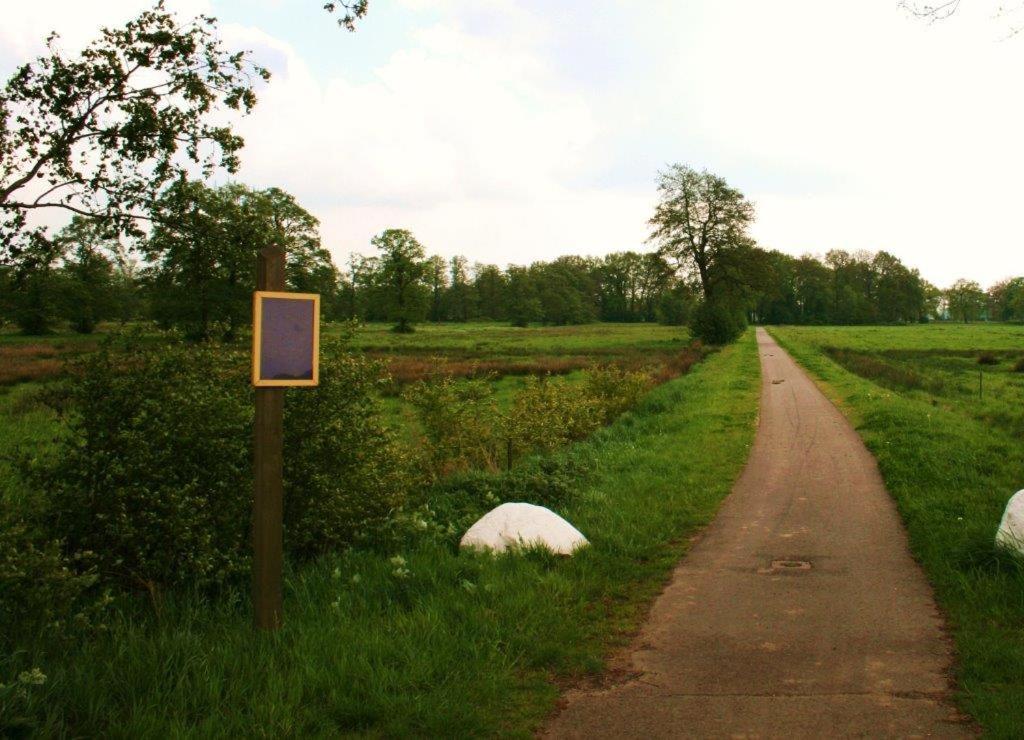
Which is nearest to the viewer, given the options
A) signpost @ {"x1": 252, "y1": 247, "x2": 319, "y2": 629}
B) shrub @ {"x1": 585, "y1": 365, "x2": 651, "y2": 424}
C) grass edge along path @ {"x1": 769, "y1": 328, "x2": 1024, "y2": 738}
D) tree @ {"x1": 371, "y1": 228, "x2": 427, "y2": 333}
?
grass edge along path @ {"x1": 769, "y1": 328, "x2": 1024, "y2": 738}

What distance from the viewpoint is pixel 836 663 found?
184 inches

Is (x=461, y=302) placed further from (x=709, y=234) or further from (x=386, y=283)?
(x=709, y=234)

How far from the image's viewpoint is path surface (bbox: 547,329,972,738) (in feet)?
13.0

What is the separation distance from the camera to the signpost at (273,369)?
462 centimetres

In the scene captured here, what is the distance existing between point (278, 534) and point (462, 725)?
1.67 meters

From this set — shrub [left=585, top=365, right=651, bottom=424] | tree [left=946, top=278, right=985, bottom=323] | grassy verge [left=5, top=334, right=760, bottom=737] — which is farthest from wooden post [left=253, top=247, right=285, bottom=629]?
tree [left=946, top=278, right=985, bottom=323]

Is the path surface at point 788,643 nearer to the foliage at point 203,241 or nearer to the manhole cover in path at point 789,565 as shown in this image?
the manhole cover in path at point 789,565

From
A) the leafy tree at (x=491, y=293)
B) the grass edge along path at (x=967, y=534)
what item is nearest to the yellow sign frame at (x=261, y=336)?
the grass edge along path at (x=967, y=534)

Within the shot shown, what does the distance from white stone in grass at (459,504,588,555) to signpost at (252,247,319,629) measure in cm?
234

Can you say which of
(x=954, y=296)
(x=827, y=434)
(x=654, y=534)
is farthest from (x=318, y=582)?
(x=954, y=296)

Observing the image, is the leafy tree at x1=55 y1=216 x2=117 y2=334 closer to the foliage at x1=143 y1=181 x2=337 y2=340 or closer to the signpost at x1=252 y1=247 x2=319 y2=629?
the foliage at x1=143 y1=181 x2=337 y2=340

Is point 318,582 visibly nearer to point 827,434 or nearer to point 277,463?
point 277,463

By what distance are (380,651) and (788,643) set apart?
2537 millimetres

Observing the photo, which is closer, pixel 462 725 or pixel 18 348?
pixel 462 725
